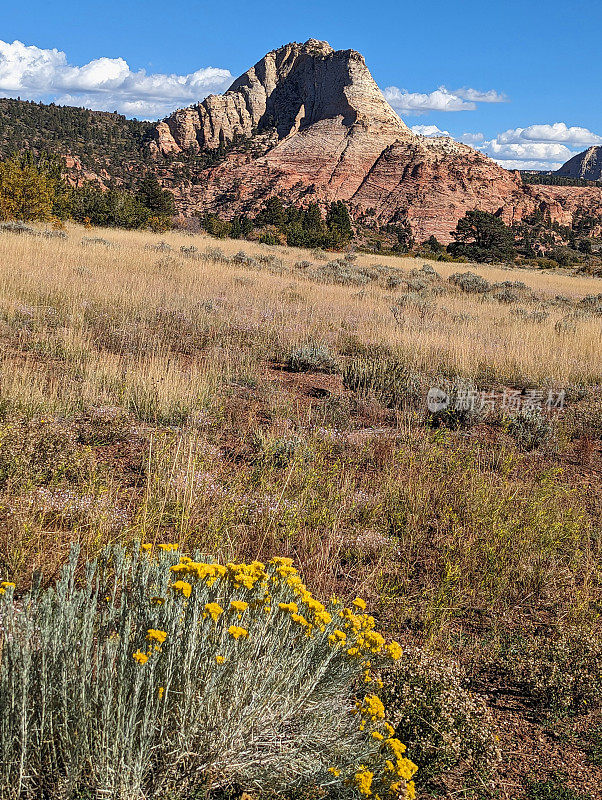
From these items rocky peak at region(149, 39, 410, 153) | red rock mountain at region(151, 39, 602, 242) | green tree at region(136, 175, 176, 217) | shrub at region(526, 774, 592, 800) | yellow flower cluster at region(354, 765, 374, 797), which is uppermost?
rocky peak at region(149, 39, 410, 153)

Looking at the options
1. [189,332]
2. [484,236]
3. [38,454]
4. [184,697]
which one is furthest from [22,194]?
[484,236]

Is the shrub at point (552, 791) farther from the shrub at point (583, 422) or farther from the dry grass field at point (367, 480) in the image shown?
the shrub at point (583, 422)

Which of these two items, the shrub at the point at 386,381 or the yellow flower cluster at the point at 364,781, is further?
the shrub at the point at 386,381

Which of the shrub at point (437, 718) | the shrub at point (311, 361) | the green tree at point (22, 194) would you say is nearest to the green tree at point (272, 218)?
the green tree at point (22, 194)

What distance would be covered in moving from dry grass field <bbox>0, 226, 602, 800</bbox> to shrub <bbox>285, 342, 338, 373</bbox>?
3cm

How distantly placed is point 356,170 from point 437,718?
339ft

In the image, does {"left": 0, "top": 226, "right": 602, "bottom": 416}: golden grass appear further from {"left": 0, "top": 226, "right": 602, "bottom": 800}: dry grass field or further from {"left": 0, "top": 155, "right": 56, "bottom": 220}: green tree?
{"left": 0, "top": 155, "right": 56, "bottom": 220}: green tree

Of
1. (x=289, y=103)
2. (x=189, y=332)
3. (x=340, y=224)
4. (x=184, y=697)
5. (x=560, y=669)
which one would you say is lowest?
(x=560, y=669)

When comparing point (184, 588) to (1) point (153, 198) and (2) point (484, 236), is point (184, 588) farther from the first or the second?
(2) point (484, 236)

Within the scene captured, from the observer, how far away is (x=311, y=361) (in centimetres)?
806

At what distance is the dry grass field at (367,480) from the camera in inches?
114

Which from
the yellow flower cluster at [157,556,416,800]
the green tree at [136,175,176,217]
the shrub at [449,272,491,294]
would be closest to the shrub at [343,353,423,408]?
the yellow flower cluster at [157,556,416,800]

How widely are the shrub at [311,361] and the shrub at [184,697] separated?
589 cm

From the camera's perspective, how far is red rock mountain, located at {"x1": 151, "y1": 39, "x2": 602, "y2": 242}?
3519 inches
